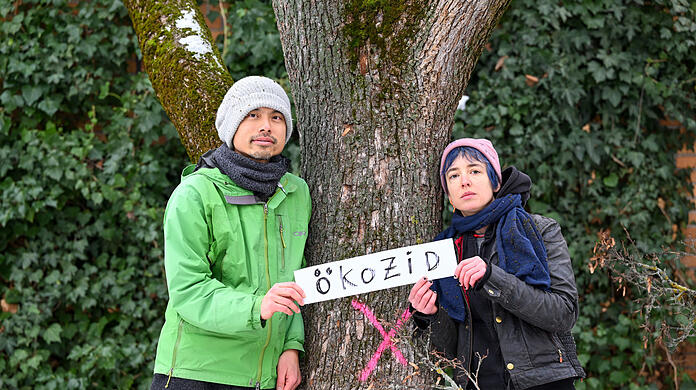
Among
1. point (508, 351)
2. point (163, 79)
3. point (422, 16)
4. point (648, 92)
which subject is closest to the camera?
point (508, 351)

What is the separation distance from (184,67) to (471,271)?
1647mm

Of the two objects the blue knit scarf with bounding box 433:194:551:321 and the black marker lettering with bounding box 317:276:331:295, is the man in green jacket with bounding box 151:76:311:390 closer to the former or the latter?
the black marker lettering with bounding box 317:276:331:295

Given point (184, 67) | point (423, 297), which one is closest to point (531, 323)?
point (423, 297)

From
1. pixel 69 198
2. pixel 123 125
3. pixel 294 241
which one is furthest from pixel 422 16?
pixel 69 198

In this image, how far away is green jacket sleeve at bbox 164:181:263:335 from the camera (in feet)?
6.48

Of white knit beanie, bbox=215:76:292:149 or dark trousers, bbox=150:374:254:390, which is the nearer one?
dark trousers, bbox=150:374:254:390

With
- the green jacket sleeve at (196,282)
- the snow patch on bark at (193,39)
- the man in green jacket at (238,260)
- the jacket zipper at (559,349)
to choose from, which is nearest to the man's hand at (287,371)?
the man in green jacket at (238,260)

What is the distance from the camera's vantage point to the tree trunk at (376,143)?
92.0 inches

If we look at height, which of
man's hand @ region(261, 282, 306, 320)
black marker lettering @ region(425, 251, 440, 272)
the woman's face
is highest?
the woman's face

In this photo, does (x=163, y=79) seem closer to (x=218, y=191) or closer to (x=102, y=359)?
(x=218, y=191)

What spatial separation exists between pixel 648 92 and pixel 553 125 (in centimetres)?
63

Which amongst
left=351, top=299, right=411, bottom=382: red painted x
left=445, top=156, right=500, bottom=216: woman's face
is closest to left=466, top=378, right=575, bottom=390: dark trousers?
left=351, top=299, right=411, bottom=382: red painted x

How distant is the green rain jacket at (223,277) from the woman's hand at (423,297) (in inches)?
16.6

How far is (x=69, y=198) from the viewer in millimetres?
4465
